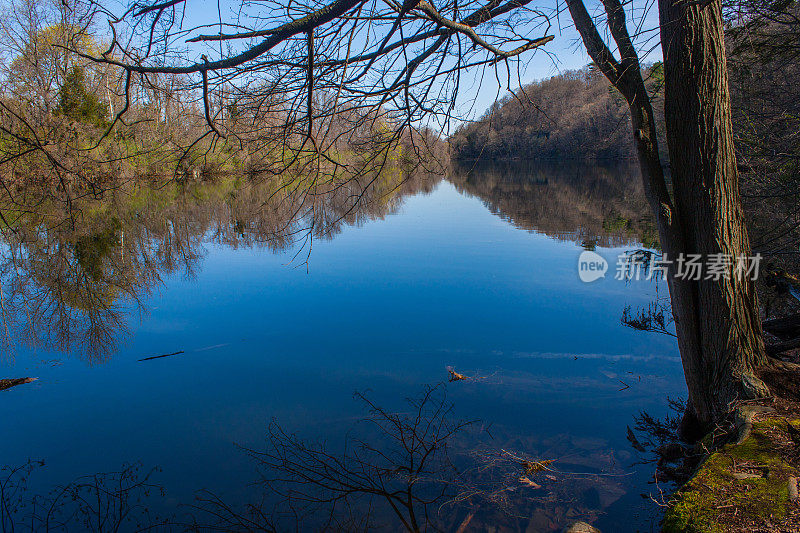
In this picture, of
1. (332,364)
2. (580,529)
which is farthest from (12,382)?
(580,529)

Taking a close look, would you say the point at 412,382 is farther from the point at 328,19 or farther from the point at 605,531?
the point at 328,19

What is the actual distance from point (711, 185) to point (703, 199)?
11cm

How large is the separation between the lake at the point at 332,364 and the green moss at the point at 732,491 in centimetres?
64

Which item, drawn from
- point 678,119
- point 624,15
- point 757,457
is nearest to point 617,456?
point 757,457

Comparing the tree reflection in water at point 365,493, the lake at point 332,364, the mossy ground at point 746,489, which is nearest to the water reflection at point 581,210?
the lake at point 332,364

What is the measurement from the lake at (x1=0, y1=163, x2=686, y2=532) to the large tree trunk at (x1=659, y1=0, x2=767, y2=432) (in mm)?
1002

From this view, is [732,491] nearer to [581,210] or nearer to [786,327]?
[786,327]

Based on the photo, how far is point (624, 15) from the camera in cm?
380

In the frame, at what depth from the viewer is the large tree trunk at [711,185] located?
3.46 meters

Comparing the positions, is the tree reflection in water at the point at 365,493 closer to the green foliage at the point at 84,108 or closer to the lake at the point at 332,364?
the lake at the point at 332,364

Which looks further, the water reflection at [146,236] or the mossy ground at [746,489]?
the water reflection at [146,236]

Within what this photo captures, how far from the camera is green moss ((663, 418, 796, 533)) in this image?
2.34 m

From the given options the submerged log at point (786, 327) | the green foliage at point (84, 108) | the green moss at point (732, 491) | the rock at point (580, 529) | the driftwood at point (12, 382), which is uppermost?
the green foliage at point (84, 108)

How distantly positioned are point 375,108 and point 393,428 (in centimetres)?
271
